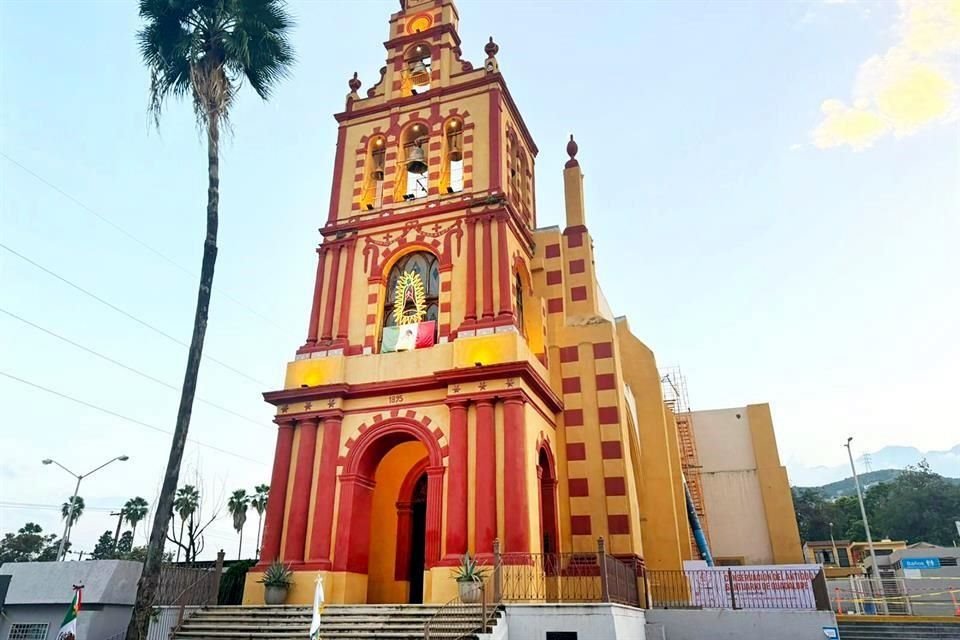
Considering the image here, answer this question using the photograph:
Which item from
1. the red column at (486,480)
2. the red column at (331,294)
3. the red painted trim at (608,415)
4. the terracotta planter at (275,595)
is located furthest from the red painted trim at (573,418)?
the terracotta planter at (275,595)

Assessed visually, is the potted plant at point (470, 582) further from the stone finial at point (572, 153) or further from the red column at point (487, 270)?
the stone finial at point (572, 153)

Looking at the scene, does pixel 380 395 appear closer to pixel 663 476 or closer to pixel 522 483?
pixel 522 483

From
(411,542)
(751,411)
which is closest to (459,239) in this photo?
(411,542)

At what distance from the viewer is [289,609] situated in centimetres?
1482

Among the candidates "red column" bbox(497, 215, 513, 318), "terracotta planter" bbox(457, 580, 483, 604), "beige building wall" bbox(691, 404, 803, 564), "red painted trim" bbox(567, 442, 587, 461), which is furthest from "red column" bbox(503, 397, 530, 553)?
"beige building wall" bbox(691, 404, 803, 564)

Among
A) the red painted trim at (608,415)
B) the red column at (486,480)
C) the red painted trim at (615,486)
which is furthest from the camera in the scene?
the red painted trim at (608,415)

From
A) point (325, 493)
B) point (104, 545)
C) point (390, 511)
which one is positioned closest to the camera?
point (325, 493)

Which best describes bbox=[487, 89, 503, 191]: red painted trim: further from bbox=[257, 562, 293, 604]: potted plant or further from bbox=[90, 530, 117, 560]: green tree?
bbox=[90, 530, 117, 560]: green tree

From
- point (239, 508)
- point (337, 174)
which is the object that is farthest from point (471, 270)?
point (239, 508)

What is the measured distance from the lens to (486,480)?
53.0ft

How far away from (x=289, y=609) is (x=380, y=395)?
19.7 ft

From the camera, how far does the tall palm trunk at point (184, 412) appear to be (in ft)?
38.5

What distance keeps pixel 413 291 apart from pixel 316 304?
3.23 meters

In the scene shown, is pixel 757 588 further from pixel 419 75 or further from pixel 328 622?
pixel 419 75
